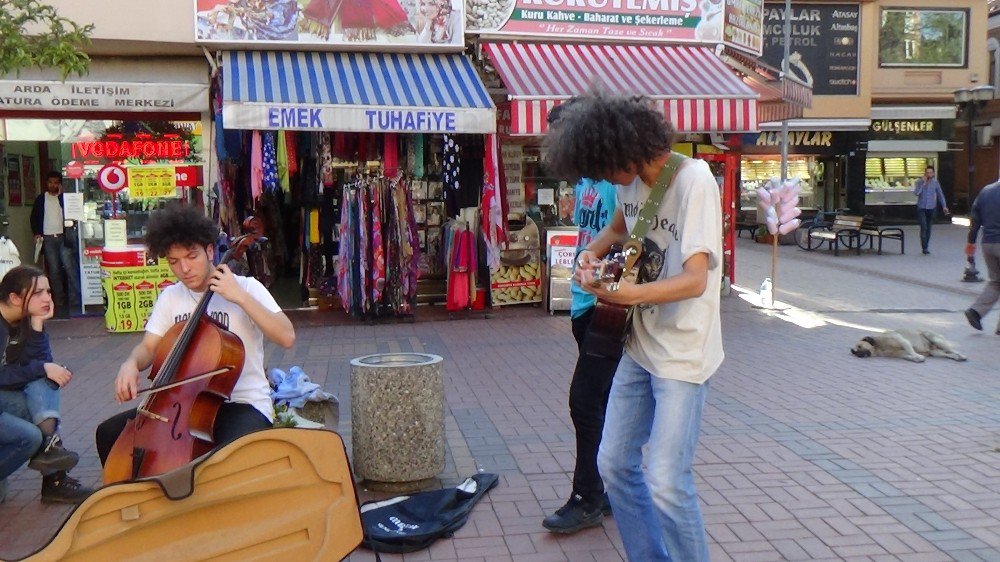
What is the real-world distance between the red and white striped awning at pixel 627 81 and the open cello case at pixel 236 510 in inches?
286

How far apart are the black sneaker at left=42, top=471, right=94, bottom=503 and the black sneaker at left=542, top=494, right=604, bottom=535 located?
2.44m

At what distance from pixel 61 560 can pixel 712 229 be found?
86.1 inches

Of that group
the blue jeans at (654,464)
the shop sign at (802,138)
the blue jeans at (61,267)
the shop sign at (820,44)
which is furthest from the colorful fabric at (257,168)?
the shop sign at (802,138)

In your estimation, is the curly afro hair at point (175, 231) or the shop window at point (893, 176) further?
the shop window at point (893, 176)

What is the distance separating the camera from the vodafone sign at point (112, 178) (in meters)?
10.8

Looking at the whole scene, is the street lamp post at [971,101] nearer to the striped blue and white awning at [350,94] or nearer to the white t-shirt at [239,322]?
the striped blue and white awning at [350,94]

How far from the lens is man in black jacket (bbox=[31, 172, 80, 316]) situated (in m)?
11.1

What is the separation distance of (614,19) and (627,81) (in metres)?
1.03

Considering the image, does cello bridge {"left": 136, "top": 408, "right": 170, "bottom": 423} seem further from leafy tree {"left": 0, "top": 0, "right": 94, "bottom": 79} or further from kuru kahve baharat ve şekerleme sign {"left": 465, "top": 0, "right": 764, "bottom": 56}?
kuru kahve baharat ve şekerleme sign {"left": 465, "top": 0, "right": 764, "bottom": 56}

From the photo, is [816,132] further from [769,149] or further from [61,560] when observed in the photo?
[61,560]

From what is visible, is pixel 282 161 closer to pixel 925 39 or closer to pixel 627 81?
pixel 627 81

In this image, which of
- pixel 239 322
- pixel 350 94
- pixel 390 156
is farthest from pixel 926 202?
pixel 239 322

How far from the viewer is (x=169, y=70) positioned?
10.9m

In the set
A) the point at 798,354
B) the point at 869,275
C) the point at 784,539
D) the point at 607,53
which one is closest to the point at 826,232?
the point at 869,275
